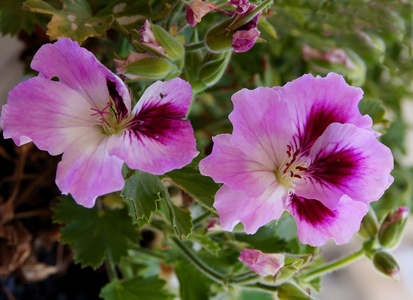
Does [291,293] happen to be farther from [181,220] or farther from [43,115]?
[43,115]

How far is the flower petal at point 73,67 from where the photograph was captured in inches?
14.1

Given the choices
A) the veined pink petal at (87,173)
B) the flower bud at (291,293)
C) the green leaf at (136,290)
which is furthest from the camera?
the green leaf at (136,290)

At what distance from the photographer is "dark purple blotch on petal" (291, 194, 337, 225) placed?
37 cm

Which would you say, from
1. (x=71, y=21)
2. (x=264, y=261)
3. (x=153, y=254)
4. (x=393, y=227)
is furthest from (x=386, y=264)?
(x=71, y=21)

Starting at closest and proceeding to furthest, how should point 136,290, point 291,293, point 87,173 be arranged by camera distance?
point 87,173
point 291,293
point 136,290

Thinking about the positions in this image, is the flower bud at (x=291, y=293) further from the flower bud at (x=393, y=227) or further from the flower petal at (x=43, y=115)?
the flower petal at (x=43, y=115)

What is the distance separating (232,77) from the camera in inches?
32.8

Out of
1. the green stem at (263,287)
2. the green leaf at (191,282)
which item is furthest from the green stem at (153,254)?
the green stem at (263,287)

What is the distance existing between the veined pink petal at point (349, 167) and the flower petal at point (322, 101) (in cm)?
1

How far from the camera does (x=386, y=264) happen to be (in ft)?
1.60

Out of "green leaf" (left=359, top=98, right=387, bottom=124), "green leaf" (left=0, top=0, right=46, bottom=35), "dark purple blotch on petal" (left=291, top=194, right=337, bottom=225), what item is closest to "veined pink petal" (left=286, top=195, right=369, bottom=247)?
"dark purple blotch on petal" (left=291, top=194, right=337, bottom=225)

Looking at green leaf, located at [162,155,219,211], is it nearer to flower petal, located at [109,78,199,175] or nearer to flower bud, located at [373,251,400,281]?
flower petal, located at [109,78,199,175]

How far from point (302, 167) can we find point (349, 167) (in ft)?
0.11

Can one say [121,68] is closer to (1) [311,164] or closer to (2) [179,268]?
(1) [311,164]
